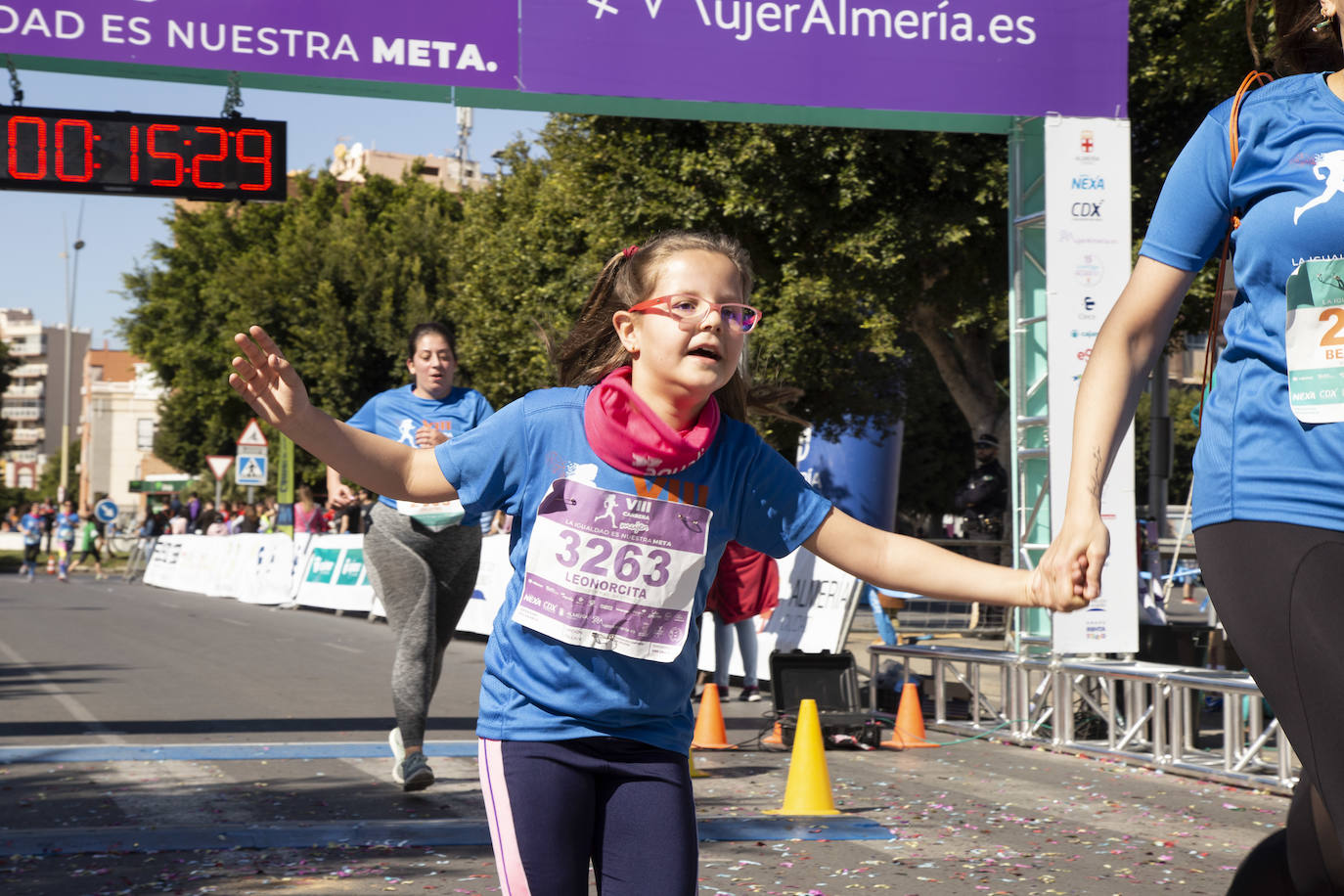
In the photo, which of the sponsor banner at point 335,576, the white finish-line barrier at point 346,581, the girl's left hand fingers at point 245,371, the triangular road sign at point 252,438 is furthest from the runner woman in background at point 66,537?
the girl's left hand fingers at point 245,371

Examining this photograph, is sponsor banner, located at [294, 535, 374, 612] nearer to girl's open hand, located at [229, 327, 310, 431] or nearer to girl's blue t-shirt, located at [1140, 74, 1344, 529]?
girl's open hand, located at [229, 327, 310, 431]

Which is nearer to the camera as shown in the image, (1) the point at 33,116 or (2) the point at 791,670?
(1) the point at 33,116

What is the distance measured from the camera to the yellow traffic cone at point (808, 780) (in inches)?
271

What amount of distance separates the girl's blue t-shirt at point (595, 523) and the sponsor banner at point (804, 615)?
889 centimetres

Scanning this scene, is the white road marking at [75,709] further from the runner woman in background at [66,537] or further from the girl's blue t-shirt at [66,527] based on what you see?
the girl's blue t-shirt at [66,527]

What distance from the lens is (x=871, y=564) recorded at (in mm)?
2982

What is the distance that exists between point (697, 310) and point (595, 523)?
1.46ft

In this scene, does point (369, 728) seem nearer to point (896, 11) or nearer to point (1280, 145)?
point (896, 11)

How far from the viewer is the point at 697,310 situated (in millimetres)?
2990

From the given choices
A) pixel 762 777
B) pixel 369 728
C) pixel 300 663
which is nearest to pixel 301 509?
pixel 300 663

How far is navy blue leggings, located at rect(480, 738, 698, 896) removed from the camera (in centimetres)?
282

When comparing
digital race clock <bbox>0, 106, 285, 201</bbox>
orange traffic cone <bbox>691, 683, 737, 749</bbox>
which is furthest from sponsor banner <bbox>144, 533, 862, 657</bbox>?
digital race clock <bbox>0, 106, 285, 201</bbox>

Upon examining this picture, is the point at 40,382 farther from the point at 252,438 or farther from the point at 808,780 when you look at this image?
the point at 808,780

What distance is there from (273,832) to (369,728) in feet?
11.9
